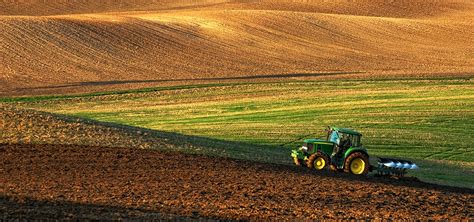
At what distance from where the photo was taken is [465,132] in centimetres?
3697

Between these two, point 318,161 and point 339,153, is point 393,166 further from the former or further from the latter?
point 318,161

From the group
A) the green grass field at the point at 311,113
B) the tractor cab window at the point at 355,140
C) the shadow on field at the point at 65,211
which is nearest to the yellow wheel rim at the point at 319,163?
the tractor cab window at the point at 355,140

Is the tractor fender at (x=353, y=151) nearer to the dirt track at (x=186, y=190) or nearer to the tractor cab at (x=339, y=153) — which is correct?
the tractor cab at (x=339, y=153)

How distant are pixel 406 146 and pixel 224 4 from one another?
6165 centimetres

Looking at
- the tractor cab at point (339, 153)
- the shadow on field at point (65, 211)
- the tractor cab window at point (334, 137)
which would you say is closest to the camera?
the shadow on field at point (65, 211)

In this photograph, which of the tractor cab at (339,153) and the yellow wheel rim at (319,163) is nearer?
the tractor cab at (339,153)

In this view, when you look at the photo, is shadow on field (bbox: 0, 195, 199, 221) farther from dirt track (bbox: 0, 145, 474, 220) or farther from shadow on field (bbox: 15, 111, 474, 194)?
shadow on field (bbox: 15, 111, 474, 194)

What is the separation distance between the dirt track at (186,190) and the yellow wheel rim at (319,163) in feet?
2.20

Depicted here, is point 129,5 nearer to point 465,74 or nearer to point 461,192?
Result: point 465,74

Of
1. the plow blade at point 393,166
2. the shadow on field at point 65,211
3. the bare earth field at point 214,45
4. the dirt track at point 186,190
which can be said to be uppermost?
the bare earth field at point 214,45

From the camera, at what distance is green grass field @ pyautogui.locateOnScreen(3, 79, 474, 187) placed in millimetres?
33562

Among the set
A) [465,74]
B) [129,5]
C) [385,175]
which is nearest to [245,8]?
[129,5]

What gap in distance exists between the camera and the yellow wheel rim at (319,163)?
82.1 feet

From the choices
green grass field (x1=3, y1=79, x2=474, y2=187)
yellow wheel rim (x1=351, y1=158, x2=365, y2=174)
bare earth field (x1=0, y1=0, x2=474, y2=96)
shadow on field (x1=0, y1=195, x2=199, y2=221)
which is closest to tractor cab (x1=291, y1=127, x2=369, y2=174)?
yellow wheel rim (x1=351, y1=158, x2=365, y2=174)
